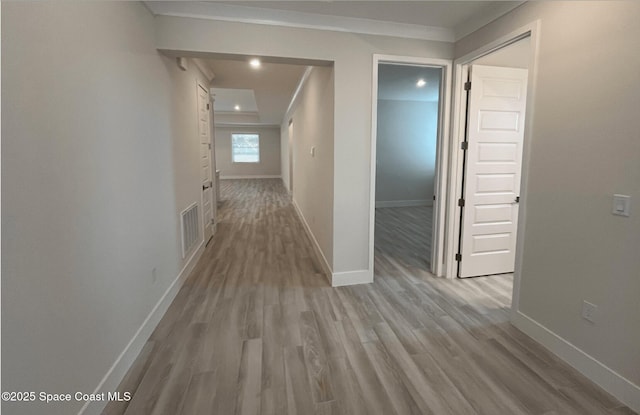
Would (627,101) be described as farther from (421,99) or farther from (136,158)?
(421,99)

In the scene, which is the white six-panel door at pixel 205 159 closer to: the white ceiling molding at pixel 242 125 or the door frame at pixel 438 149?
the door frame at pixel 438 149

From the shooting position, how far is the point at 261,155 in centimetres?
1459

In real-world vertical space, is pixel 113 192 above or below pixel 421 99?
below

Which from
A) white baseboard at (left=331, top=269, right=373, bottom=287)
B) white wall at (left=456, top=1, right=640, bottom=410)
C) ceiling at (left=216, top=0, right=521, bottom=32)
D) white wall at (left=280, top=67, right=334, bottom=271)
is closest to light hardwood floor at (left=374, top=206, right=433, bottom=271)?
white baseboard at (left=331, top=269, right=373, bottom=287)

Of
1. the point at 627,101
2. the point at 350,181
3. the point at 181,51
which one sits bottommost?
the point at 350,181

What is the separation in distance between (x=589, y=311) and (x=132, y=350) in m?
2.90

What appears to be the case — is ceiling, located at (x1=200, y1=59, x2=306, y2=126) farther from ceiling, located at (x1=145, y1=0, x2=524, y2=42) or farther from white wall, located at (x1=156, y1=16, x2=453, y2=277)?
ceiling, located at (x1=145, y1=0, x2=524, y2=42)

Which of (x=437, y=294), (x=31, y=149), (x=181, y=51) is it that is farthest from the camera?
(x=437, y=294)

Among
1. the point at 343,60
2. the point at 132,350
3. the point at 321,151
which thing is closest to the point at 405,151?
the point at 321,151

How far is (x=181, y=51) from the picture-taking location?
270 centimetres

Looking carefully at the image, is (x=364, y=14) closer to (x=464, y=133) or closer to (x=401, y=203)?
(x=464, y=133)

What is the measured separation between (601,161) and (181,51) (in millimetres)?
3134

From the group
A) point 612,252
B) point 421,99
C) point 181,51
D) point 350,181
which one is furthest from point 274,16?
point 421,99

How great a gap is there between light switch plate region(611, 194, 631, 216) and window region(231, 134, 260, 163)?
540 inches
